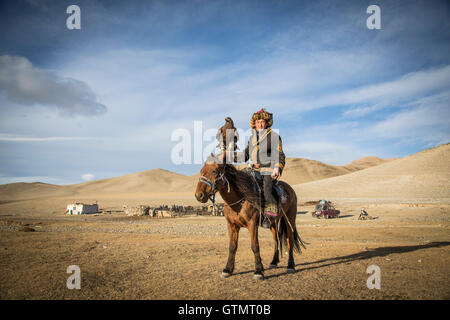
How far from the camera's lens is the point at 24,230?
1476 centimetres

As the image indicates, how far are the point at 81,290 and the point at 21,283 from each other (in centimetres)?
138

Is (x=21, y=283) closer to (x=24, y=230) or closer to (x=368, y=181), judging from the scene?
(x=24, y=230)

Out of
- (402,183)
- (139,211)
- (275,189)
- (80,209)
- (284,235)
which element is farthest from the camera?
(402,183)

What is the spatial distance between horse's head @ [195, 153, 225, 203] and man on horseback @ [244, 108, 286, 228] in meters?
1.21

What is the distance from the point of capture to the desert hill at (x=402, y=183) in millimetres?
46422

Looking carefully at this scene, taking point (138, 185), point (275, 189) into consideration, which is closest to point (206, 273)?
point (275, 189)

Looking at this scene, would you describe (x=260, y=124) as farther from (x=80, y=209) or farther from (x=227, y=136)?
(x=80, y=209)

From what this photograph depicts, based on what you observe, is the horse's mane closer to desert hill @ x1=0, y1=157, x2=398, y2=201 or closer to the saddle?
the saddle

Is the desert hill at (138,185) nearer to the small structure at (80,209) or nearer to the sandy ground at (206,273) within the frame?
the small structure at (80,209)

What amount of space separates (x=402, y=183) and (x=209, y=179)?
6126 cm

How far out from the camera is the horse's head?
5050 millimetres

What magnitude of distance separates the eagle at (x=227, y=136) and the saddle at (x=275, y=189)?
3.10 ft

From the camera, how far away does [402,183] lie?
53.5m
